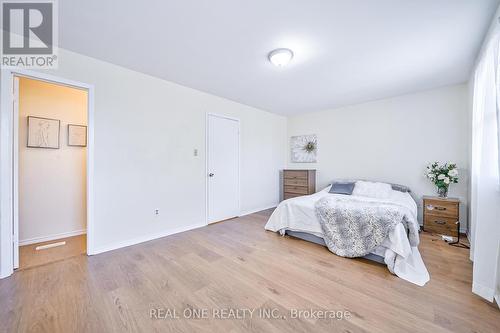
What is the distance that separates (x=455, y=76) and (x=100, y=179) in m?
5.14

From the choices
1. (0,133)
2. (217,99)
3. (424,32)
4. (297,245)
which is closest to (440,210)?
(297,245)

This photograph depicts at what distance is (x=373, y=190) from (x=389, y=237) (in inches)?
61.8

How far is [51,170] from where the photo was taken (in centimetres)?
290

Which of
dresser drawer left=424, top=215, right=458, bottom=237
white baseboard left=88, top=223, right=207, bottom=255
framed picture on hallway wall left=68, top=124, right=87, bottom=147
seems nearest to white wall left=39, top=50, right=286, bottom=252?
white baseboard left=88, top=223, right=207, bottom=255

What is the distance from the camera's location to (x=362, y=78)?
2945 millimetres

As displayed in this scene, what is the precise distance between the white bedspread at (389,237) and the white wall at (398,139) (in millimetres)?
829

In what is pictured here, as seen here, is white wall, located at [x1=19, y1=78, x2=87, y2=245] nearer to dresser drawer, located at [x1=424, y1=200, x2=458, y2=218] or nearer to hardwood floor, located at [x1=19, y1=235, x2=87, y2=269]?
hardwood floor, located at [x1=19, y1=235, x2=87, y2=269]

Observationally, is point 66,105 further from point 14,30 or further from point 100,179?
point 100,179

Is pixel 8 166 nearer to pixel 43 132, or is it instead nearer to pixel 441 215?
pixel 43 132

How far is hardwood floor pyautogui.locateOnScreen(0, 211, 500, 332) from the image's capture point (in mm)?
1376

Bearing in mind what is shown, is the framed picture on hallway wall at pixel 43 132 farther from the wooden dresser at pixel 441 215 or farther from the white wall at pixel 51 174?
the wooden dresser at pixel 441 215

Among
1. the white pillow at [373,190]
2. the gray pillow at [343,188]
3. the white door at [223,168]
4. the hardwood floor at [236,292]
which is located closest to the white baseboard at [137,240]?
the hardwood floor at [236,292]

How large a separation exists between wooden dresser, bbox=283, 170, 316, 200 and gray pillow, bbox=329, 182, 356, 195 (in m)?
0.66

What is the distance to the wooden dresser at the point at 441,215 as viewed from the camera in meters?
2.89
